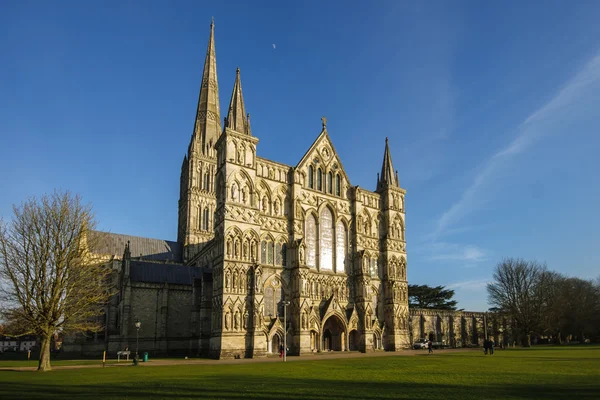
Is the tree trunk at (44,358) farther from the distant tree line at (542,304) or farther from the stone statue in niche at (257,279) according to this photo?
the distant tree line at (542,304)

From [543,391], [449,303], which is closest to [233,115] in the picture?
[543,391]

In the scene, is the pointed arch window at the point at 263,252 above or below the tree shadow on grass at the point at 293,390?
above

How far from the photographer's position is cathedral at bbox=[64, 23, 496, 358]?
42.5 metres

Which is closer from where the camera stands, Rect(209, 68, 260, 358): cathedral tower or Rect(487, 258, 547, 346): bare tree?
Rect(209, 68, 260, 358): cathedral tower

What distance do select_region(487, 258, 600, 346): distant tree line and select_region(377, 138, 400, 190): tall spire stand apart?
98.1 ft

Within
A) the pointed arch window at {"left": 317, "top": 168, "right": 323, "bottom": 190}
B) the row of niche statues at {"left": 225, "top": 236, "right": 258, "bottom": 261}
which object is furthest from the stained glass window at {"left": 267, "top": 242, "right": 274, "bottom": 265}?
the pointed arch window at {"left": 317, "top": 168, "right": 323, "bottom": 190}

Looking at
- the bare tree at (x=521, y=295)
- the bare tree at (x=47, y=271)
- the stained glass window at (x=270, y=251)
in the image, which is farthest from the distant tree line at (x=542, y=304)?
the bare tree at (x=47, y=271)

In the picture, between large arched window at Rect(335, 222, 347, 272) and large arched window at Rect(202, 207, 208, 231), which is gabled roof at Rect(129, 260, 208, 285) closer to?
large arched window at Rect(335, 222, 347, 272)

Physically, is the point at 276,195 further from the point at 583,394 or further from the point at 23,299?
the point at 583,394

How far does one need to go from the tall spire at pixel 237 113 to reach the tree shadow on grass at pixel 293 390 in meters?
32.1

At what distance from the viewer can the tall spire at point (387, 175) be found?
5919cm

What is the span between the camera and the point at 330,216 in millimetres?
52719

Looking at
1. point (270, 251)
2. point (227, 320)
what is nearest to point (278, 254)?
point (270, 251)

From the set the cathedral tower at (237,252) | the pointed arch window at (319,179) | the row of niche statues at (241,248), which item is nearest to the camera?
the cathedral tower at (237,252)
